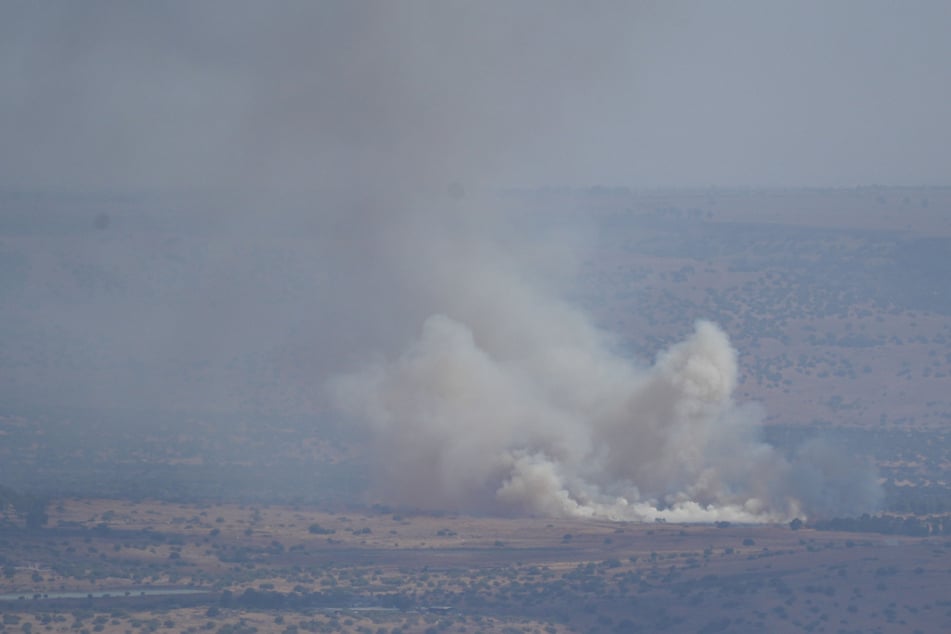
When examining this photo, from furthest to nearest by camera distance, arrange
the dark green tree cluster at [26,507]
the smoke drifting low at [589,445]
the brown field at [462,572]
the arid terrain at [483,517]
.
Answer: the smoke drifting low at [589,445]
the dark green tree cluster at [26,507]
the arid terrain at [483,517]
the brown field at [462,572]

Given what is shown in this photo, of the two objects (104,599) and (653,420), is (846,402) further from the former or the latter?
(104,599)

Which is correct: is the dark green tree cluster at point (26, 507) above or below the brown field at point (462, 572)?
above

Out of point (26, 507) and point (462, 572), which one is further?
point (26, 507)

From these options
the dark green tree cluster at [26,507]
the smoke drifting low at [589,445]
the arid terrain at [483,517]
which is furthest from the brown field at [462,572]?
the smoke drifting low at [589,445]

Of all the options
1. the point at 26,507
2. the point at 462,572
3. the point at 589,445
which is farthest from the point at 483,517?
the point at 26,507

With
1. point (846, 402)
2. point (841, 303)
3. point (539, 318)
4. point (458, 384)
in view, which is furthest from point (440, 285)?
point (841, 303)

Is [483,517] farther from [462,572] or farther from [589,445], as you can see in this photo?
[462,572]

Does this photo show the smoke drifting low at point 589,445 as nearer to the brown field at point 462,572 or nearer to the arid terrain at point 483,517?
the arid terrain at point 483,517

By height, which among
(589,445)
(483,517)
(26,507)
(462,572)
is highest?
(589,445)

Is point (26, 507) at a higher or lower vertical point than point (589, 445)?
lower
